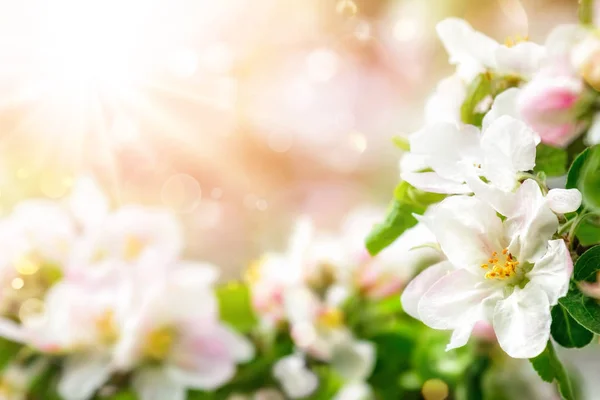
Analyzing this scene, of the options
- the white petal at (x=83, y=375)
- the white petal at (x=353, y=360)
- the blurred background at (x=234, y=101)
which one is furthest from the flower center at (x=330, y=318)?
the blurred background at (x=234, y=101)

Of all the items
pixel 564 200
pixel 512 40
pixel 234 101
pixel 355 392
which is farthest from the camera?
pixel 234 101

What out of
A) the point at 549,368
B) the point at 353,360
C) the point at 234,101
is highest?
the point at 549,368

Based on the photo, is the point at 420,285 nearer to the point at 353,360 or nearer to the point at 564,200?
the point at 564,200

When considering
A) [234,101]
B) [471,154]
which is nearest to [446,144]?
[471,154]

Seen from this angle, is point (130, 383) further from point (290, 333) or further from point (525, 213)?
point (525, 213)

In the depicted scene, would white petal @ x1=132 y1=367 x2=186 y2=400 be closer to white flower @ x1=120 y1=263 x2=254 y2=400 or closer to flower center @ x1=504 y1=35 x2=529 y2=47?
white flower @ x1=120 y1=263 x2=254 y2=400

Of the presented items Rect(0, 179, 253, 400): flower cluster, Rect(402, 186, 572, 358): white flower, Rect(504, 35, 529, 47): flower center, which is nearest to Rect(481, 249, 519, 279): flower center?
Rect(402, 186, 572, 358): white flower

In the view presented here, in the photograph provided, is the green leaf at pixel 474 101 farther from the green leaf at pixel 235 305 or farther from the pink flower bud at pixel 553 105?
the green leaf at pixel 235 305

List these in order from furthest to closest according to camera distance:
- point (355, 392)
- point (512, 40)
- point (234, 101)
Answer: point (234, 101)
point (355, 392)
point (512, 40)
